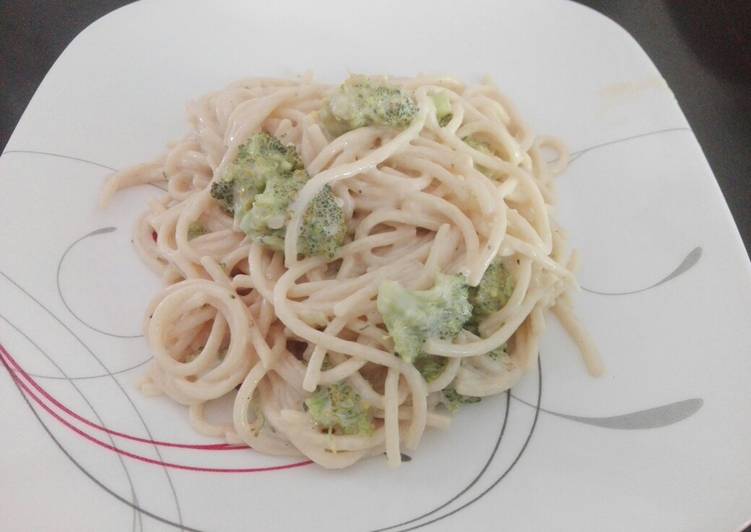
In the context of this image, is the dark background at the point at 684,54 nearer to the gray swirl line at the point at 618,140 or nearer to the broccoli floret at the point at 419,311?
the gray swirl line at the point at 618,140

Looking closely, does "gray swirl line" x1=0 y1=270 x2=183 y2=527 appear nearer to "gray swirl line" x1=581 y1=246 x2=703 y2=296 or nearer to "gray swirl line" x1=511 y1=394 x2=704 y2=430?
"gray swirl line" x1=511 y1=394 x2=704 y2=430

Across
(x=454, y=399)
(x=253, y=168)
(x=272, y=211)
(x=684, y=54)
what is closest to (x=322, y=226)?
(x=272, y=211)

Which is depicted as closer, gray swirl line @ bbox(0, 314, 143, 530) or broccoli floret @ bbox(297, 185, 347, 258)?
gray swirl line @ bbox(0, 314, 143, 530)

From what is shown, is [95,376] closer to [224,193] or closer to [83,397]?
[83,397]

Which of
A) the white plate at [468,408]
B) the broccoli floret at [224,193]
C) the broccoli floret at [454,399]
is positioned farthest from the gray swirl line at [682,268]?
the broccoli floret at [224,193]

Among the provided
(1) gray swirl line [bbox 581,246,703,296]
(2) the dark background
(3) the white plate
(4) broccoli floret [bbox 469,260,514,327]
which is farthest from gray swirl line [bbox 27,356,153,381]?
(2) the dark background

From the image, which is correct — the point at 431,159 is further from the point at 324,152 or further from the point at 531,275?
the point at 531,275
